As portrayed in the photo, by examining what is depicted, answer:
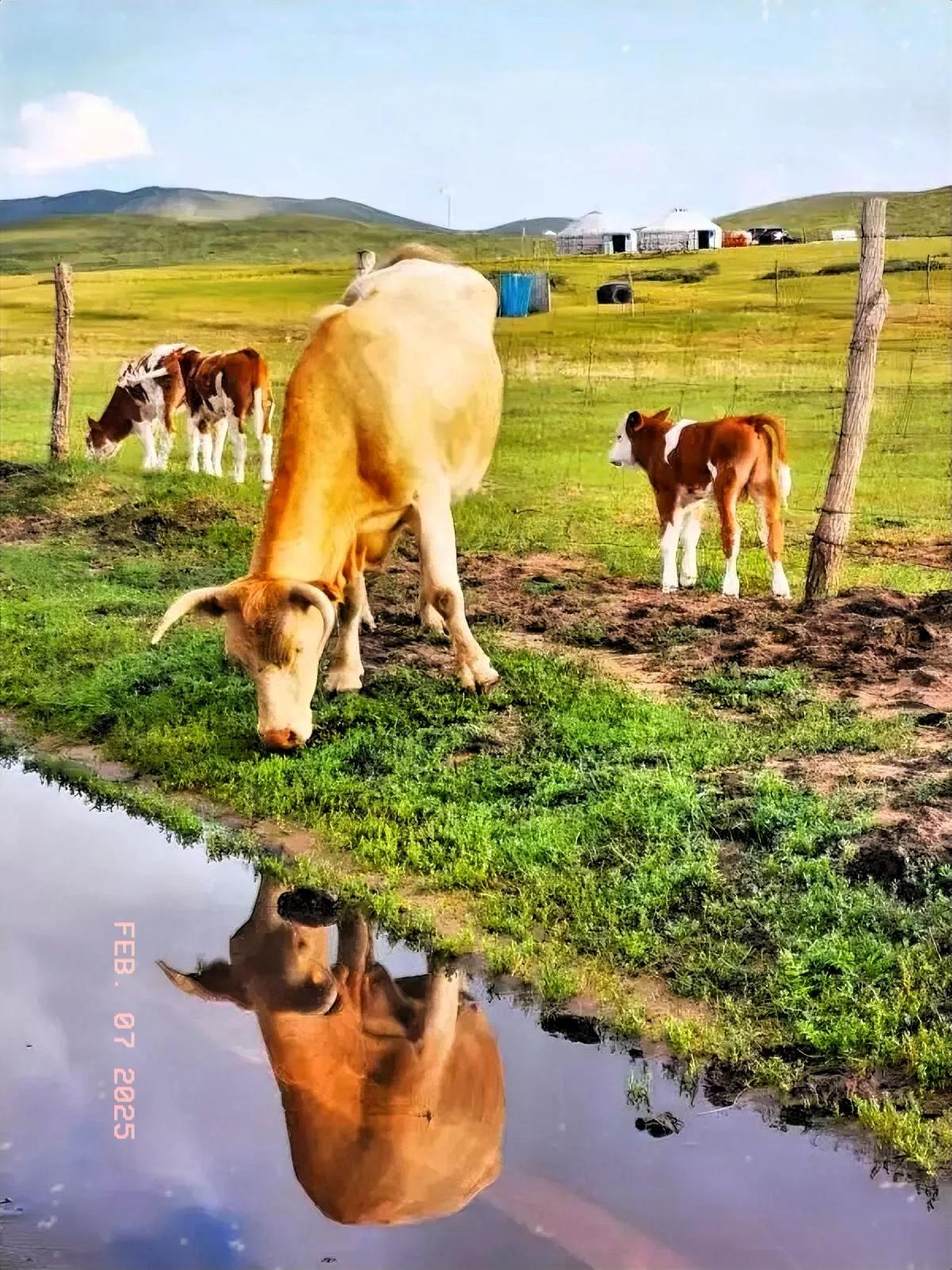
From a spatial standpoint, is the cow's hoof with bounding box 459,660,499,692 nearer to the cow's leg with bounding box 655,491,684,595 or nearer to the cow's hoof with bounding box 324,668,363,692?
the cow's hoof with bounding box 324,668,363,692

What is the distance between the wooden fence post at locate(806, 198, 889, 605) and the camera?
29.9ft

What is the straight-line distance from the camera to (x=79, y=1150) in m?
4.32

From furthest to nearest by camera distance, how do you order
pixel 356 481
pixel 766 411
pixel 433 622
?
pixel 766 411, pixel 433 622, pixel 356 481

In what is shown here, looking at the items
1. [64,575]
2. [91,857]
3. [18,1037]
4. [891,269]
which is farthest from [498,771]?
[891,269]

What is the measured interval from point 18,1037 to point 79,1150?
84 cm

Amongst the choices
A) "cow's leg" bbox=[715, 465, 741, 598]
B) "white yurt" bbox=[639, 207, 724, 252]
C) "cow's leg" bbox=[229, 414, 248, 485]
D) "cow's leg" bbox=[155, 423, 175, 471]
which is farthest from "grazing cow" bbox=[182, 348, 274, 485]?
"cow's leg" bbox=[715, 465, 741, 598]

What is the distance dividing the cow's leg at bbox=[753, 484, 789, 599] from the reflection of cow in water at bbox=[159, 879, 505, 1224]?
4.89 metres

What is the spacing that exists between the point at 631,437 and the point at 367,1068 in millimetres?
6278

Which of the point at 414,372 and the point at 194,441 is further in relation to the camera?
the point at 194,441

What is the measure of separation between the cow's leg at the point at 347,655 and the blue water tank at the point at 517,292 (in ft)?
22.9

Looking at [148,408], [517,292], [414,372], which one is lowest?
[148,408]

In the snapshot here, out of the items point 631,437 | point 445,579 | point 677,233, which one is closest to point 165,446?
point 677,233

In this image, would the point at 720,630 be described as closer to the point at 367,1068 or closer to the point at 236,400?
the point at 367,1068

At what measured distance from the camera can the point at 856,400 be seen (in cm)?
916
